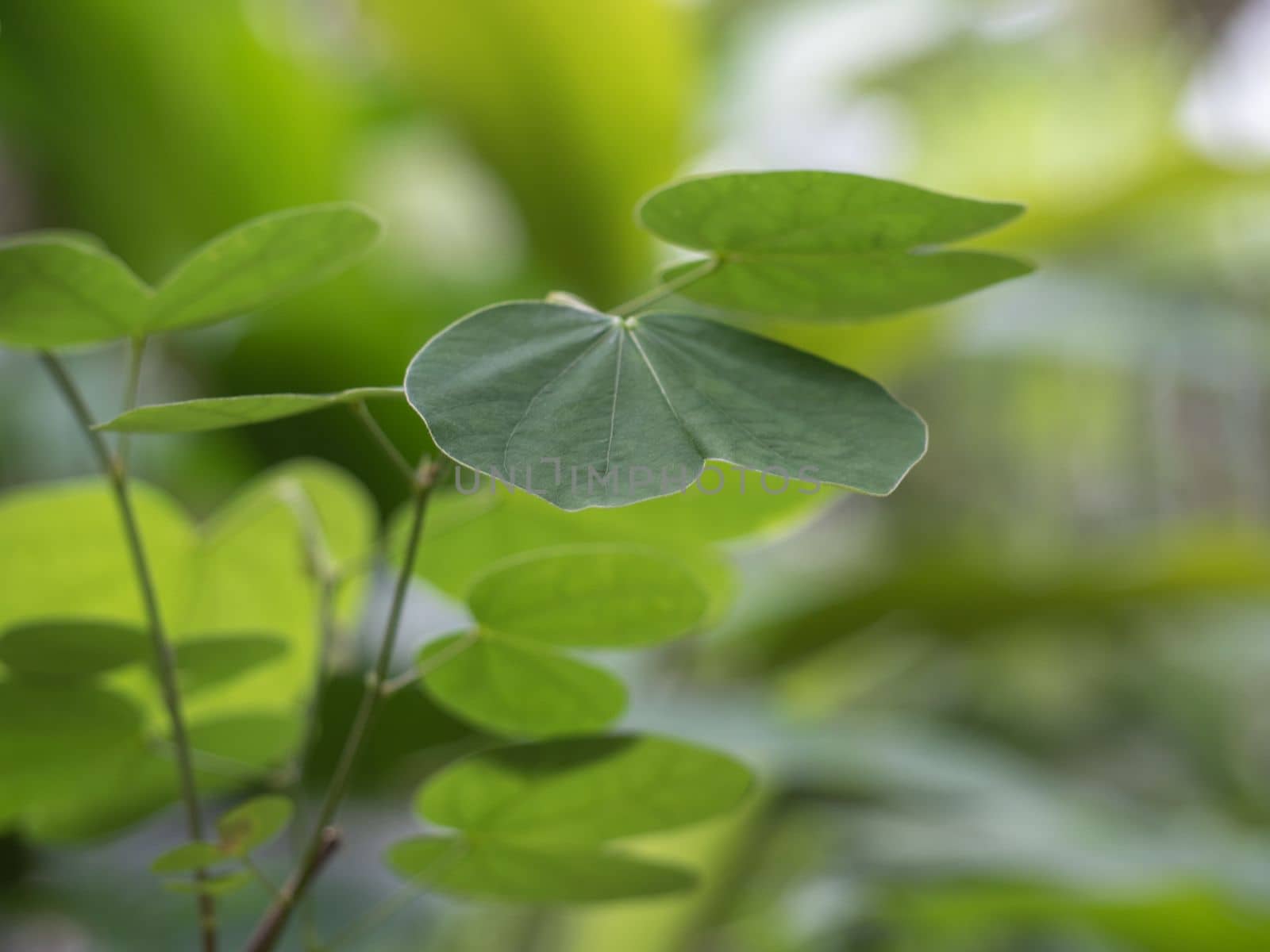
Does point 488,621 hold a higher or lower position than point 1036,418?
lower

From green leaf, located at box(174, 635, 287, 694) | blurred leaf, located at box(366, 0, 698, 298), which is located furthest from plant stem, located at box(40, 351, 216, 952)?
blurred leaf, located at box(366, 0, 698, 298)

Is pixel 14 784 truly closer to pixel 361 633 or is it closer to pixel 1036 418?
pixel 361 633

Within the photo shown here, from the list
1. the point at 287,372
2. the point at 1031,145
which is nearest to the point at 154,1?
the point at 287,372

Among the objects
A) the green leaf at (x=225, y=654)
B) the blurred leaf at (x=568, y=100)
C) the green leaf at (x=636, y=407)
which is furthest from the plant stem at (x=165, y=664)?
the blurred leaf at (x=568, y=100)

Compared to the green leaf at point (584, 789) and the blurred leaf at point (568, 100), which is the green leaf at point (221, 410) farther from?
the blurred leaf at point (568, 100)

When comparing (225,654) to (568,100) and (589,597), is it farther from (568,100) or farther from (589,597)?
(568,100)

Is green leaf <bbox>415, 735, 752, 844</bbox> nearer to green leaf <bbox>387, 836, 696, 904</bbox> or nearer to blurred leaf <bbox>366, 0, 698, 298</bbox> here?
green leaf <bbox>387, 836, 696, 904</bbox>

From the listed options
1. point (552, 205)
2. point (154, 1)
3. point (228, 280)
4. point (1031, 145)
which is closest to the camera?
point (228, 280)
